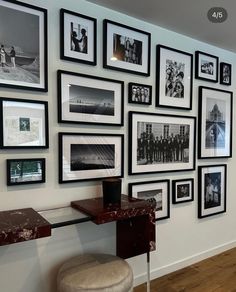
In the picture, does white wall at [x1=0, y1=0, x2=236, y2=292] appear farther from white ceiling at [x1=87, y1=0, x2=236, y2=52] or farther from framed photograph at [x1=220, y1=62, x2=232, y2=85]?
framed photograph at [x1=220, y1=62, x2=232, y2=85]

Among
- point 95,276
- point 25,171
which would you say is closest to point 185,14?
point 25,171

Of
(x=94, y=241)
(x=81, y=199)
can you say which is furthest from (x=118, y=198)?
(x=94, y=241)

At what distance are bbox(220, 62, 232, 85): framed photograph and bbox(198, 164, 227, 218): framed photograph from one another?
35.5 inches

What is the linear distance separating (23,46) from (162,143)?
4.45ft

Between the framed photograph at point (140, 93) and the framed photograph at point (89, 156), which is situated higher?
the framed photograph at point (140, 93)

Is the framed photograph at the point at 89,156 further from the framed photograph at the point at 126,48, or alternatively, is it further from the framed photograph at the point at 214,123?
the framed photograph at the point at 214,123

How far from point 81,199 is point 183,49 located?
1666 mm

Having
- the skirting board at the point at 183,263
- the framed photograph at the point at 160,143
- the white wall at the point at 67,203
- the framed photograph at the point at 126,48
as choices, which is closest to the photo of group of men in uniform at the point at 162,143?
the framed photograph at the point at 160,143

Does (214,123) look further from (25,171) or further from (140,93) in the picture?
(25,171)

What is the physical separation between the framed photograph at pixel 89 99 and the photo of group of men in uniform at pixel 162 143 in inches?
11.1

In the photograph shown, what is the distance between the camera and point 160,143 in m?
2.33

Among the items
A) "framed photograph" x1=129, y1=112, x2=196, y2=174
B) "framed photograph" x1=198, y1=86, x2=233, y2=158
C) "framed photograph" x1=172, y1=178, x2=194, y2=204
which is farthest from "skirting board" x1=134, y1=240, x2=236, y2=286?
"framed photograph" x1=198, y1=86, x2=233, y2=158

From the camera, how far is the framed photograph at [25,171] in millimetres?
1625

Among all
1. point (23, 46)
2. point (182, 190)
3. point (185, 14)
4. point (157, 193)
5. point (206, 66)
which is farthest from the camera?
point (206, 66)
